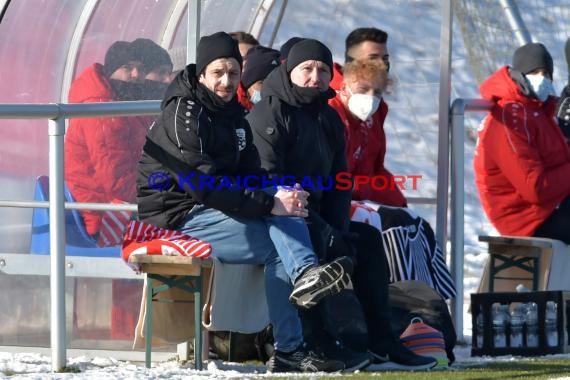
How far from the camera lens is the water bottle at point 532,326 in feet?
27.1

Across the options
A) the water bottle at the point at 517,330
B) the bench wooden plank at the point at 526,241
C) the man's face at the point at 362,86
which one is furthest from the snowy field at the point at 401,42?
the man's face at the point at 362,86

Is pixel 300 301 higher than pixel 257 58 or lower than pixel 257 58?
lower

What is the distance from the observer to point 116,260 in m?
7.67

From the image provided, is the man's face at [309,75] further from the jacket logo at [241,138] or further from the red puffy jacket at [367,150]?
Answer: the red puffy jacket at [367,150]

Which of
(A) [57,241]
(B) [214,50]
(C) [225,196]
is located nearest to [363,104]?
(B) [214,50]

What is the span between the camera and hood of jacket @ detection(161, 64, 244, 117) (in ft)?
23.0

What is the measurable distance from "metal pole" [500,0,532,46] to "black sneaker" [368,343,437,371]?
663 cm

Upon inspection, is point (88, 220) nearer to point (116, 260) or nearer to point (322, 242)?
point (116, 260)

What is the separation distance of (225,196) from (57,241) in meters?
0.72

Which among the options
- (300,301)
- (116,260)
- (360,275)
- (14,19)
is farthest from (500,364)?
(14,19)

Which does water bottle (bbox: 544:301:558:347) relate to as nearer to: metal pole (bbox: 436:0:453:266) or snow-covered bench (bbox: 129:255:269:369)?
metal pole (bbox: 436:0:453:266)

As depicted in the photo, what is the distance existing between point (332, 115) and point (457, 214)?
5.44 feet

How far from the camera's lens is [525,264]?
9414 millimetres

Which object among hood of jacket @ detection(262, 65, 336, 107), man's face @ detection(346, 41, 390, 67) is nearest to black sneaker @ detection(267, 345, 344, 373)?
hood of jacket @ detection(262, 65, 336, 107)
